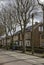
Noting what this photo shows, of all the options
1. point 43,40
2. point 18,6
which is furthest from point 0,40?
point 18,6

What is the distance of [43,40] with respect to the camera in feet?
188

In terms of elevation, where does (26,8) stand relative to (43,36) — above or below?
above

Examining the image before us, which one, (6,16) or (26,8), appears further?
(6,16)

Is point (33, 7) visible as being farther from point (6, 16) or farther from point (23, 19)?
point (6, 16)

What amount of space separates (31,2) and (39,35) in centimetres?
1765

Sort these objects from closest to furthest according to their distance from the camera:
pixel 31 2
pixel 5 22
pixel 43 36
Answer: pixel 31 2 < pixel 43 36 < pixel 5 22

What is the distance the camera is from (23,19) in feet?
145

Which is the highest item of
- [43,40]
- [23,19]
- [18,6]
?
[18,6]

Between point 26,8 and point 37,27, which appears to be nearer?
point 26,8

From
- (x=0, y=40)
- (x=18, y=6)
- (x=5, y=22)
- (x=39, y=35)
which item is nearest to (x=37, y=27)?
(x=39, y=35)

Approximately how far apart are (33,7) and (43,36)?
15.0m

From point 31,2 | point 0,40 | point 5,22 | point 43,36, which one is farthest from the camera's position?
point 0,40

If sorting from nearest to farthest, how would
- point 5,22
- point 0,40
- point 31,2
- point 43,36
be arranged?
A: point 31,2 → point 43,36 → point 5,22 → point 0,40

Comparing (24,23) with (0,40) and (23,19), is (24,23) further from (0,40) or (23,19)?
(0,40)
